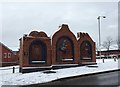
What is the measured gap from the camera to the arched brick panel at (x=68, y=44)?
96.5ft

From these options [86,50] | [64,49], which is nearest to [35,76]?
[64,49]

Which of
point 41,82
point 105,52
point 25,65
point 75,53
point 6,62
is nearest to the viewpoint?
point 41,82

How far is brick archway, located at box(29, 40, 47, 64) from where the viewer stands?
1089 inches

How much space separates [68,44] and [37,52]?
548cm

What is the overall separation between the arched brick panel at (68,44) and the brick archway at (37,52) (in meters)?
1.52

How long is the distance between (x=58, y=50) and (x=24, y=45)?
5.34 metres

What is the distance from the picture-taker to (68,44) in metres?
31.0

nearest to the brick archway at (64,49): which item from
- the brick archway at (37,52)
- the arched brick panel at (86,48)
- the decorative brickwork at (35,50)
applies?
the decorative brickwork at (35,50)

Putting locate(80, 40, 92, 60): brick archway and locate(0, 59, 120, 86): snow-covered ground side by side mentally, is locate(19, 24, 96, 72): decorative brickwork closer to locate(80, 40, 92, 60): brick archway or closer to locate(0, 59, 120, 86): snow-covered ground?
locate(80, 40, 92, 60): brick archway

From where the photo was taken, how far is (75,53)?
3144 centimetres

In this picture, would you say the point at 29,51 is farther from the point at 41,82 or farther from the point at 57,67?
the point at 41,82

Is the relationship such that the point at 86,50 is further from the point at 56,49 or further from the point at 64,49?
the point at 56,49

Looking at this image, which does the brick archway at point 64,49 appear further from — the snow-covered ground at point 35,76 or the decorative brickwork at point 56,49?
the snow-covered ground at point 35,76

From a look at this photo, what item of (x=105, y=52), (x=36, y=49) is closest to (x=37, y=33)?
(x=36, y=49)
